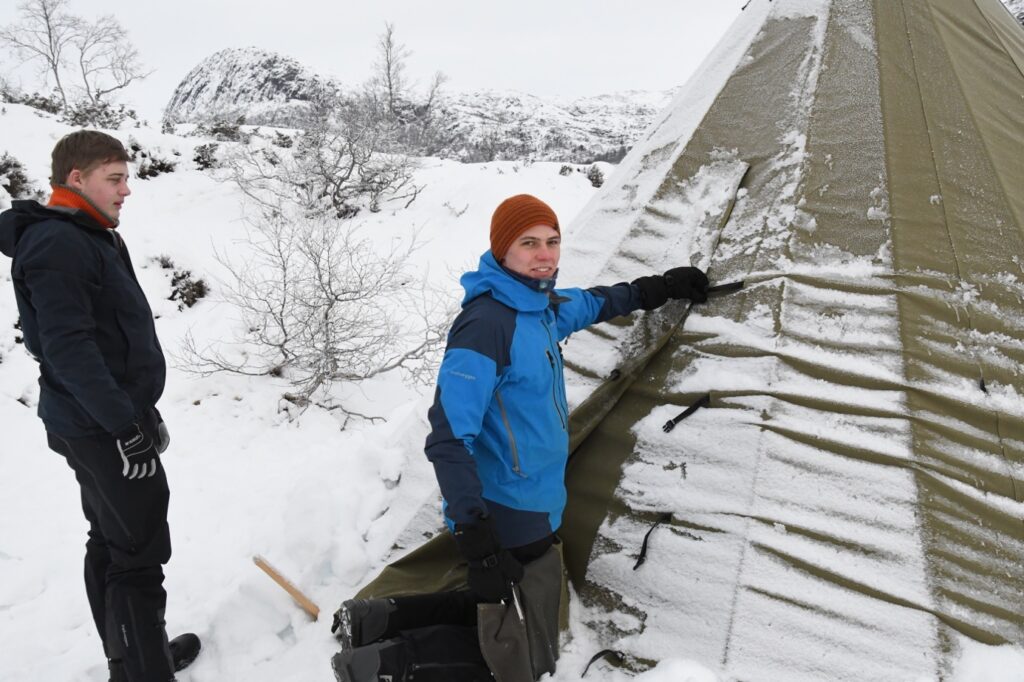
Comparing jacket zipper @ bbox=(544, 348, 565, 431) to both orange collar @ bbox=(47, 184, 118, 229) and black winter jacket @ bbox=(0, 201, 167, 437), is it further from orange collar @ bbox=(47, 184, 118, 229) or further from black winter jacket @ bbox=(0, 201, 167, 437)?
orange collar @ bbox=(47, 184, 118, 229)

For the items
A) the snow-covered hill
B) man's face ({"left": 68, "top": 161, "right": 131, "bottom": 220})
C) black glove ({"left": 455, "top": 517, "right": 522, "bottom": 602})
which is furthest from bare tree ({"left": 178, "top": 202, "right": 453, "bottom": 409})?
black glove ({"left": 455, "top": 517, "right": 522, "bottom": 602})

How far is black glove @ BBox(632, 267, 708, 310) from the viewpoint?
246cm

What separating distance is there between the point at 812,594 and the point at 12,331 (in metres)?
7.58

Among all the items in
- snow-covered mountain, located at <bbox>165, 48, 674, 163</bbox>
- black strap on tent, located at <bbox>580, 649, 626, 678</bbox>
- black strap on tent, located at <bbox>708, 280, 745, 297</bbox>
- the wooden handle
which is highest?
snow-covered mountain, located at <bbox>165, 48, 674, 163</bbox>

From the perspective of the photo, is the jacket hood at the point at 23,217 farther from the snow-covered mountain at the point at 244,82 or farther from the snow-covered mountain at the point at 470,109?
the snow-covered mountain at the point at 244,82

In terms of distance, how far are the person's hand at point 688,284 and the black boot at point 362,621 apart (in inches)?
61.2

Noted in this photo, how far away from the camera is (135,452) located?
6.95ft

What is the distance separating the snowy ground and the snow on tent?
0.22m

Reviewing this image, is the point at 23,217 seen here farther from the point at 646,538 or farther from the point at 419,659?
the point at 646,538

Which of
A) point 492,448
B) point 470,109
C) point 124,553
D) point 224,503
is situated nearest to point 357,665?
point 492,448

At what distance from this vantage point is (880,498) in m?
1.99

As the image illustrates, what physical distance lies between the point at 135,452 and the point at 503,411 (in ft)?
4.13

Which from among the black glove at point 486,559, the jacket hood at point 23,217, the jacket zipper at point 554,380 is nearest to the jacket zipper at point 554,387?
the jacket zipper at point 554,380

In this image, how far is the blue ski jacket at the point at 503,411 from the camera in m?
1.81
